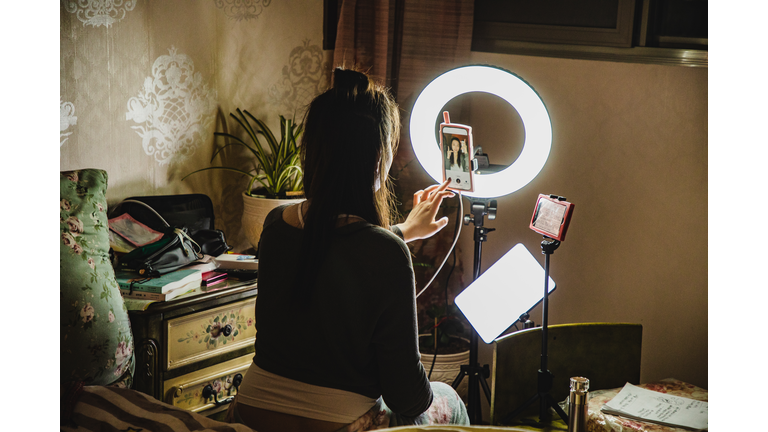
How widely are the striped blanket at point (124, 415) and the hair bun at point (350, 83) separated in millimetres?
632

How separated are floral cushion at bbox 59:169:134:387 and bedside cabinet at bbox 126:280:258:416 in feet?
0.31

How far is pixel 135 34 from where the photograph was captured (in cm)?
192

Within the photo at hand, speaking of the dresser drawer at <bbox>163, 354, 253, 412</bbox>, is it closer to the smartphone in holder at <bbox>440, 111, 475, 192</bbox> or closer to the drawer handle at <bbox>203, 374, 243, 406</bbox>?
the drawer handle at <bbox>203, 374, 243, 406</bbox>

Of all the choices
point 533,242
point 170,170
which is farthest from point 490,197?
point 170,170

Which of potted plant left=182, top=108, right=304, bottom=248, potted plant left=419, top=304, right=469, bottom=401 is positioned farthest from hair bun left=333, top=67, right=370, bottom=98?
potted plant left=419, top=304, right=469, bottom=401

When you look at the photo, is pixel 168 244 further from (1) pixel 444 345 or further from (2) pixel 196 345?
(1) pixel 444 345

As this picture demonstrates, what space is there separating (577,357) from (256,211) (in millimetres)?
1254

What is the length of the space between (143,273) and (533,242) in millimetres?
1442

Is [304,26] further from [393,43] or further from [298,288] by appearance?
[298,288]

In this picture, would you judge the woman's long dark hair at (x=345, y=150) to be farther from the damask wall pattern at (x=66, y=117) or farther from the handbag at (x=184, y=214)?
the damask wall pattern at (x=66, y=117)

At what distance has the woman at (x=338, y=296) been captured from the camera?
100cm

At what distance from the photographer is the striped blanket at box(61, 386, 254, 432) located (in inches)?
35.8

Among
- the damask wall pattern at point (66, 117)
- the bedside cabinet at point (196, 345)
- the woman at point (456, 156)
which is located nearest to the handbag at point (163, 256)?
the bedside cabinet at point (196, 345)

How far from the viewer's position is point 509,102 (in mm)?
1416
